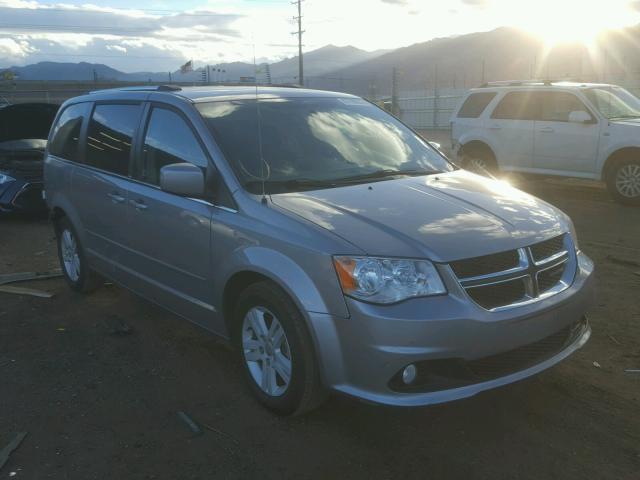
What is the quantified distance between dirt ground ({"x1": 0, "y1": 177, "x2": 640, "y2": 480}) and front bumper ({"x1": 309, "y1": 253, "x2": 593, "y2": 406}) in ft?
1.08

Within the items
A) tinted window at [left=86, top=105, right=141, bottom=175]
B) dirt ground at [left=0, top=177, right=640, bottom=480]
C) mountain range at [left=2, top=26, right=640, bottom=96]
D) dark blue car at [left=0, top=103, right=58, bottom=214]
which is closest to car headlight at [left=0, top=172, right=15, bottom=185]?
dark blue car at [left=0, top=103, right=58, bottom=214]

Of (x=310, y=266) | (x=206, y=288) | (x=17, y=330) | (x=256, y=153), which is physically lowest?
(x=17, y=330)

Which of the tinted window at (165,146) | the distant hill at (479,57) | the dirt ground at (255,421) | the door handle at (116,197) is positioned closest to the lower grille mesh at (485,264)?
the dirt ground at (255,421)

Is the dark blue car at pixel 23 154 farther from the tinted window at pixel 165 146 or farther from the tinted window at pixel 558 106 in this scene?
the tinted window at pixel 558 106

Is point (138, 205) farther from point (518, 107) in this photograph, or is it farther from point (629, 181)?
point (518, 107)

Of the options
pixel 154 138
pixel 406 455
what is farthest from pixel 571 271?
pixel 154 138

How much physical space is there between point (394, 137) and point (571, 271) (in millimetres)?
1710

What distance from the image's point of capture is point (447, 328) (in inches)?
117

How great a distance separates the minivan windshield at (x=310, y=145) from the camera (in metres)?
3.92

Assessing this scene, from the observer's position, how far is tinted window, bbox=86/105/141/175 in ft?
15.8

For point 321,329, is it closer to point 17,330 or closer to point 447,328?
point 447,328

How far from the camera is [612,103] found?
10.4 m

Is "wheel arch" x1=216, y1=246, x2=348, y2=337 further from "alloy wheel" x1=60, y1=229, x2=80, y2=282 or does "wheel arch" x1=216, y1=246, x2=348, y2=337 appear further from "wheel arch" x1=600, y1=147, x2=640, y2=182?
"wheel arch" x1=600, y1=147, x2=640, y2=182

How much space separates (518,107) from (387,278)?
9.08m
